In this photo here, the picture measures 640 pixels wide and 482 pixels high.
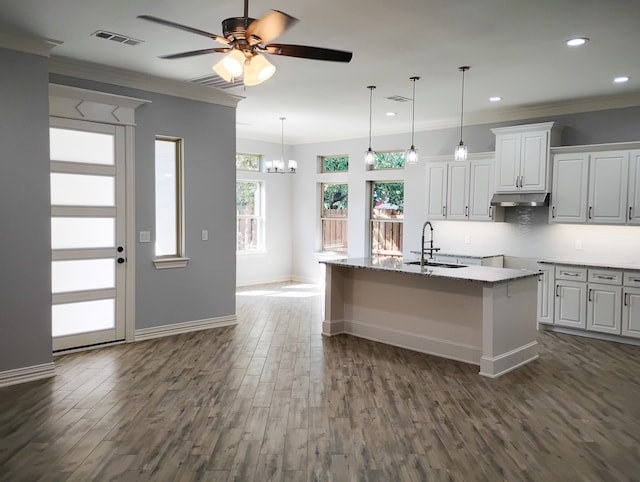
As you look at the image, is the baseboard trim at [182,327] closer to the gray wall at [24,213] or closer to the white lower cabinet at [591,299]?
the gray wall at [24,213]

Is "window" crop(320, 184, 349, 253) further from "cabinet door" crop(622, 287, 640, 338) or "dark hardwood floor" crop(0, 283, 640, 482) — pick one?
"cabinet door" crop(622, 287, 640, 338)

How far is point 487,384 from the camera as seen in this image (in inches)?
177

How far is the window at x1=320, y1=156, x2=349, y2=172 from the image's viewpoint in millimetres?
9922

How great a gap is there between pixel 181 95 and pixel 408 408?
434 centimetres

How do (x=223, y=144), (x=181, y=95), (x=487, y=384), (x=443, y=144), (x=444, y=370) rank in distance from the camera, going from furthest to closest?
(x=443, y=144) < (x=223, y=144) < (x=181, y=95) < (x=444, y=370) < (x=487, y=384)

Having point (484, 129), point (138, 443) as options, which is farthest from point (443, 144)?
point (138, 443)

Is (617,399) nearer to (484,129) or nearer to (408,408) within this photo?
(408,408)

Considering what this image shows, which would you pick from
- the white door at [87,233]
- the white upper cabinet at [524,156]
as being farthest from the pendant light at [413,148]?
the white door at [87,233]

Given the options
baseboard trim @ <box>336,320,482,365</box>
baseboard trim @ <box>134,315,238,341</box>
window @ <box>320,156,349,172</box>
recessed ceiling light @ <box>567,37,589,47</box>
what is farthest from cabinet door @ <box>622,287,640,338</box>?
window @ <box>320,156,349,172</box>

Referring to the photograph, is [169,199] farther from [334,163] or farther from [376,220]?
[334,163]

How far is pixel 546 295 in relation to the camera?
6543 millimetres

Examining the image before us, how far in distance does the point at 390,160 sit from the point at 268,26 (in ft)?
21.4

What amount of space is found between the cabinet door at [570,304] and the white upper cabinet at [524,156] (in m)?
1.27

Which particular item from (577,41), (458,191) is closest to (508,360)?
(577,41)
